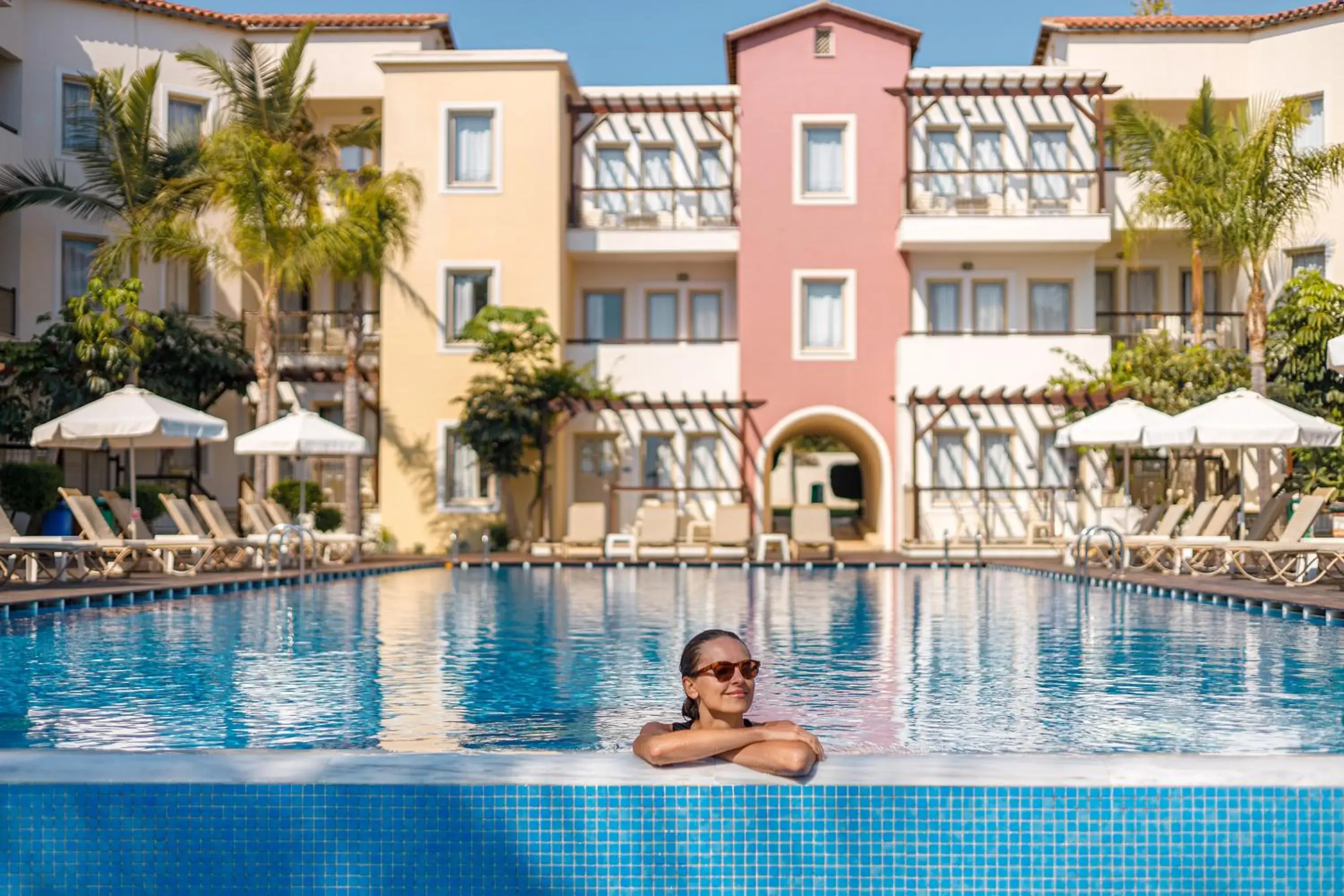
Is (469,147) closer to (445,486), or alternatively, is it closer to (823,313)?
(445,486)

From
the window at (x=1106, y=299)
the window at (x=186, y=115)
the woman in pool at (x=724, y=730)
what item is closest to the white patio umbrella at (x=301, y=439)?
the window at (x=186, y=115)

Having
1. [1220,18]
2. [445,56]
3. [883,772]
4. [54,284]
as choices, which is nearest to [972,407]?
[1220,18]

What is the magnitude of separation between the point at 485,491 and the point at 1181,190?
1306 centimetres

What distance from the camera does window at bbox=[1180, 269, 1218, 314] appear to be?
101 feet

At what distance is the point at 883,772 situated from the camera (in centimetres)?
428

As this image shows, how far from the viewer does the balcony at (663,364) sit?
28766mm

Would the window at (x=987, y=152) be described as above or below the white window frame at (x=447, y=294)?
above

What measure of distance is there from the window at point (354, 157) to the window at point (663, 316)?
6723 mm

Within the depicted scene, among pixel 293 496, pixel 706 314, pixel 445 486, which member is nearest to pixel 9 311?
pixel 293 496

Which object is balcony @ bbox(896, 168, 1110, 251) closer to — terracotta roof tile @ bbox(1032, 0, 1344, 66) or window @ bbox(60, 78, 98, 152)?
terracotta roof tile @ bbox(1032, 0, 1344, 66)

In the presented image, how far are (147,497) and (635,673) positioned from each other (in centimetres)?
1660

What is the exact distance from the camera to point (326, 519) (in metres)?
26.5

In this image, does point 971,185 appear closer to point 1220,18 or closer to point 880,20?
point 880,20

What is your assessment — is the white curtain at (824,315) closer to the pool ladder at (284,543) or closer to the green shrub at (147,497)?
the pool ladder at (284,543)
